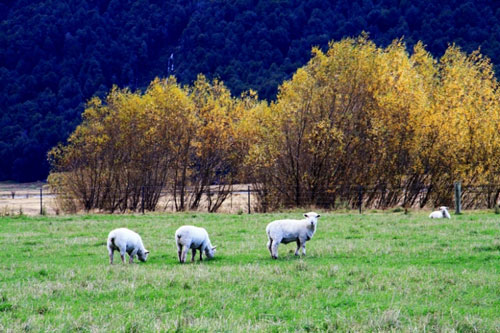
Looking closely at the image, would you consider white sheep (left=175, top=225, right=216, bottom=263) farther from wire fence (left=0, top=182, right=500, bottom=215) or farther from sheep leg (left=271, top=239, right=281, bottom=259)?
wire fence (left=0, top=182, right=500, bottom=215)

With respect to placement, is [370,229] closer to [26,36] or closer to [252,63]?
[252,63]

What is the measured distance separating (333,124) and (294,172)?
3518 mm

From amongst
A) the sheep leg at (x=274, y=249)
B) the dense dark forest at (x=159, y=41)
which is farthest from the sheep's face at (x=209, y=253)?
the dense dark forest at (x=159, y=41)

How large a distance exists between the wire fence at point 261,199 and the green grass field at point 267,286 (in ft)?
42.0

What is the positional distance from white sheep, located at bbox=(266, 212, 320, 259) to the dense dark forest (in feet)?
239

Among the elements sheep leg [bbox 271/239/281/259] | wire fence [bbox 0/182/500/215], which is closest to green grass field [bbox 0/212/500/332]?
sheep leg [bbox 271/239/281/259]

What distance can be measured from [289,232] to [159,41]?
115718 millimetres

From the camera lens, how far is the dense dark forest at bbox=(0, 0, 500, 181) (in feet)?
310

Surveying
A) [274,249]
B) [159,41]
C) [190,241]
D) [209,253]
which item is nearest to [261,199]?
[209,253]

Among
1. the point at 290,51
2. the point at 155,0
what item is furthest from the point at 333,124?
the point at 155,0

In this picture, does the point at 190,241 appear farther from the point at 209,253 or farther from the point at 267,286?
the point at 267,286

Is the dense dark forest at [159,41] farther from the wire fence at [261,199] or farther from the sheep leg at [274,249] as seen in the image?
the sheep leg at [274,249]

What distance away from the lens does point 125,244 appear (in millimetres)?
14148

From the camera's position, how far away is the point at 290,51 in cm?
10488
